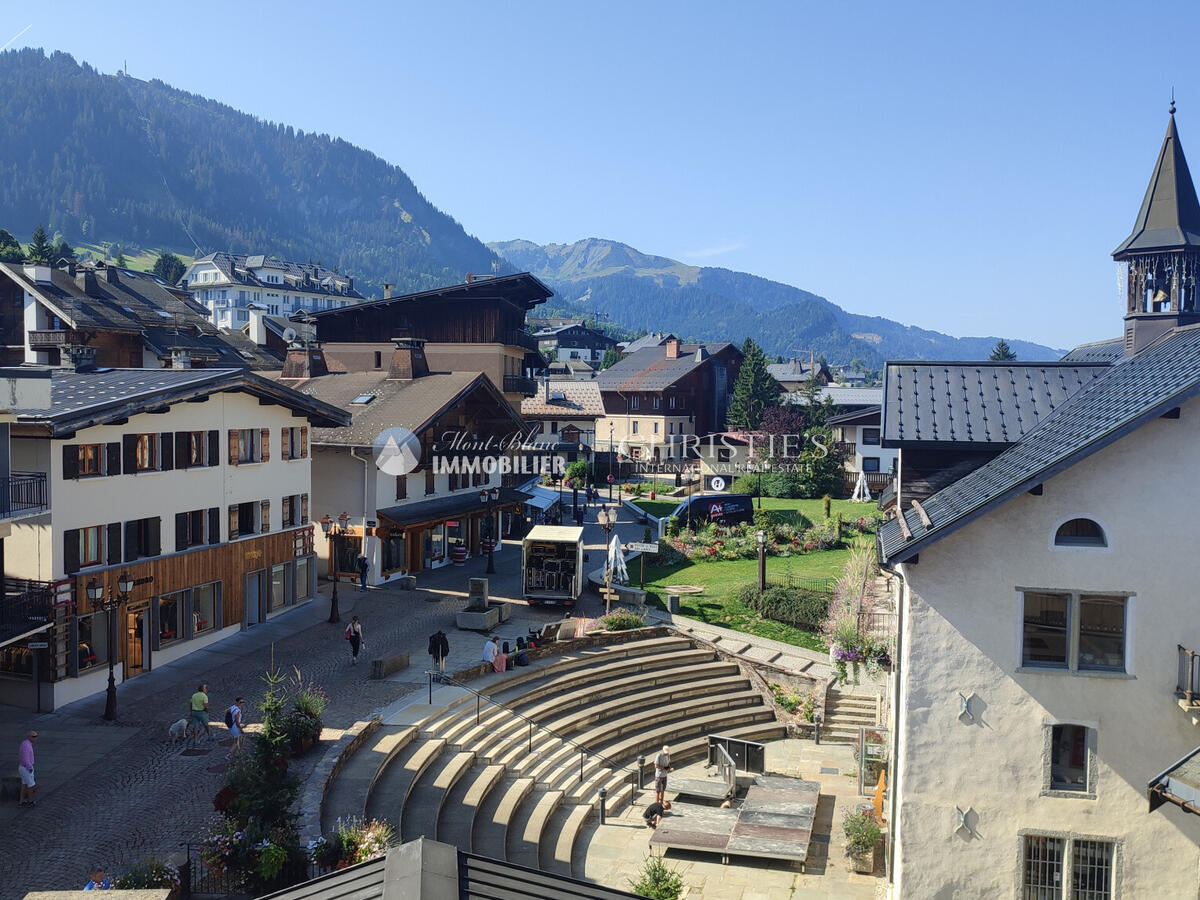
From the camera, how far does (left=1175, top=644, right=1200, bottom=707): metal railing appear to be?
14.5 m

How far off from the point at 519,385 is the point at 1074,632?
148ft

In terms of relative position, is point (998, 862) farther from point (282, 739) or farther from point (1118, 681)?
point (282, 739)

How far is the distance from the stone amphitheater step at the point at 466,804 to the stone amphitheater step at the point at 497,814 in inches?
5.9

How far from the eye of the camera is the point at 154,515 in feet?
88.3

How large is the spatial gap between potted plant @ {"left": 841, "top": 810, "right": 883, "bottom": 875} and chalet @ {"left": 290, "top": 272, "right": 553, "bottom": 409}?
39.3 m

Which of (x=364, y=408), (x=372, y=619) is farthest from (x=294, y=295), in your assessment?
(x=372, y=619)

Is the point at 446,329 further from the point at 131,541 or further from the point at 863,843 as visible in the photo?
the point at 863,843

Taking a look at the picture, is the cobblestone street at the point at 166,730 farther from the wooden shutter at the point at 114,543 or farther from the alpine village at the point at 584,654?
the wooden shutter at the point at 114,543

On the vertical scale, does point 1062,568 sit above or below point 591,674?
above

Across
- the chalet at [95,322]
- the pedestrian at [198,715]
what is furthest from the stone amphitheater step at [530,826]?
the chalet at [95,322]

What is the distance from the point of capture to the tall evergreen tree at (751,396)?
85938mm

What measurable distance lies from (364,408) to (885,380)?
27593 mm

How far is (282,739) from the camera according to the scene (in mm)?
17734

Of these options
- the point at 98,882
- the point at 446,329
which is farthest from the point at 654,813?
the point at 446,329
